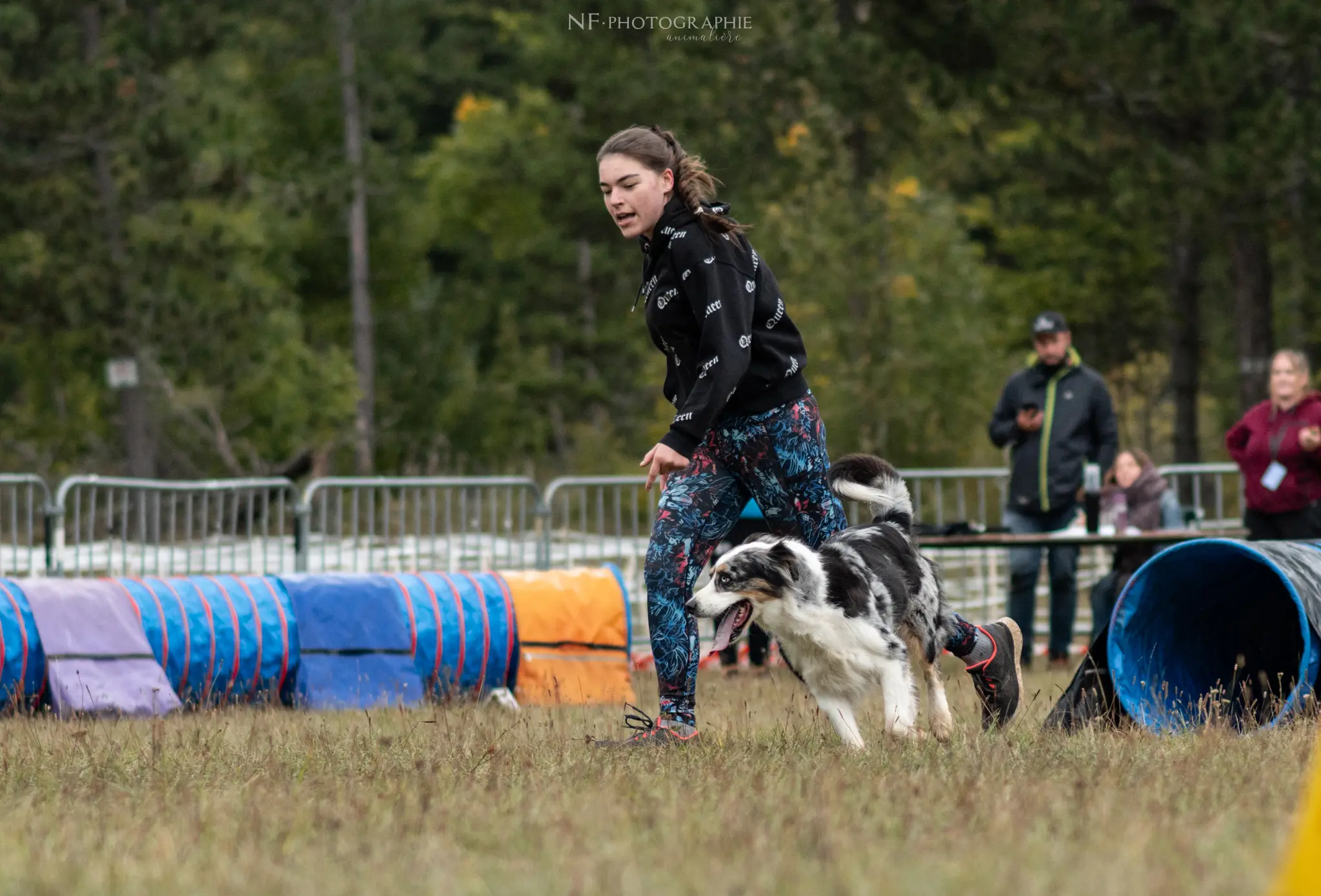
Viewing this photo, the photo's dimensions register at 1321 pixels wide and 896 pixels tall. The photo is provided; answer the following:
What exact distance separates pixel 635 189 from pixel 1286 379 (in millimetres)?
5133

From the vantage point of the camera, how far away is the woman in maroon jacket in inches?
362

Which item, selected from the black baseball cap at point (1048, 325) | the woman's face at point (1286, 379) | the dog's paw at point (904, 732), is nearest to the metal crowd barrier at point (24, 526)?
the black baseball cap at point (1048, 325)

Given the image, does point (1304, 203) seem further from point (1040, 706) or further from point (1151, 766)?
point (1151, 766)

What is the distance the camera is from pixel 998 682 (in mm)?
6234

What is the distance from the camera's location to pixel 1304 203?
18.1 meters

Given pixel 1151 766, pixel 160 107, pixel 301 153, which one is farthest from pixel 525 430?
pixel 1151 766

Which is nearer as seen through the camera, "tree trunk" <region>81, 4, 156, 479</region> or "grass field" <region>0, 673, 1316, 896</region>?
"grass field" <region>0, 673, 1316, 896</region>

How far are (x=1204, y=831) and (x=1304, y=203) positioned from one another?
52.6 feet

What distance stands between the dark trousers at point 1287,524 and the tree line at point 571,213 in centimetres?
875

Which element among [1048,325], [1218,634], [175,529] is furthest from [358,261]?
[1218,634]

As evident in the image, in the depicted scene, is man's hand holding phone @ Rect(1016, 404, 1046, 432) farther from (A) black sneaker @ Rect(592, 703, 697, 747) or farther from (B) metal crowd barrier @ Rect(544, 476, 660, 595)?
(A) black sneaker @ Rect(592, 703, 697, 747)

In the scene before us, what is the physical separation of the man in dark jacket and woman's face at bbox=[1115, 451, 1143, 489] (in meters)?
1.20

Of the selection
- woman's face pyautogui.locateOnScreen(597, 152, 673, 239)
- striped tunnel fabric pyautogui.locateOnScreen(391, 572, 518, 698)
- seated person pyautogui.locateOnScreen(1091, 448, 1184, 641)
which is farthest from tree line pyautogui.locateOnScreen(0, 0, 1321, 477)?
woman's face pyautogui.locateOnScreen(597, 152, 673, 239)

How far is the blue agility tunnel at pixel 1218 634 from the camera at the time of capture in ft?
18.9
